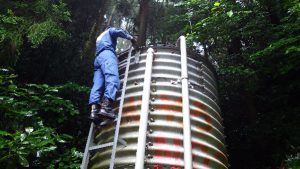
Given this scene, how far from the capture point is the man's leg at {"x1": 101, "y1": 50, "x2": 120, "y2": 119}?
534 cm

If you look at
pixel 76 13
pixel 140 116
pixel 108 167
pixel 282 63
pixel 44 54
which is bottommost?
pixel 108 167

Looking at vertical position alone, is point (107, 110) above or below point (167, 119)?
above

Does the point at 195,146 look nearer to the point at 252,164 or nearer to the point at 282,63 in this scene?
the point at 282,63

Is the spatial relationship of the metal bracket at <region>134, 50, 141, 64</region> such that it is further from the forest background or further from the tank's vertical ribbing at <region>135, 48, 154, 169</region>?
the forest background

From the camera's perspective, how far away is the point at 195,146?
16.5 ft

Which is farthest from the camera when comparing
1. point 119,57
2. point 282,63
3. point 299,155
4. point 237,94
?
point 237,94

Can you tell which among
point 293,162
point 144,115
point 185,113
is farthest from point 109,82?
point 293,162

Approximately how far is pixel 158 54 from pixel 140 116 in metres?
1.49

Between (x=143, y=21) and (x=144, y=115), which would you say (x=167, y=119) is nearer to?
(x=144, y=115)

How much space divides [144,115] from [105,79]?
1.14m

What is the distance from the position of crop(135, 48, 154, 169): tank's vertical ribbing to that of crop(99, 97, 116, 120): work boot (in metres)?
0.54

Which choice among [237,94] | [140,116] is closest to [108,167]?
[140,116]

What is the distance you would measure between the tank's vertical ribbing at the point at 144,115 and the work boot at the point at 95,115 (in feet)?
2.66

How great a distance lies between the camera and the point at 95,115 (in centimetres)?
544
